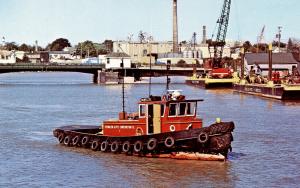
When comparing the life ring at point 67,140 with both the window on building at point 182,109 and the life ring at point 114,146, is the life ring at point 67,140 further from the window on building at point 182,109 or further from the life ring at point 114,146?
the window on building at point 182,109

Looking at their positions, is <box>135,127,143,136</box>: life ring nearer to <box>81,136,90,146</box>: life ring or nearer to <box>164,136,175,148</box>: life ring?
<box>164,136,175,148</box>: life ring

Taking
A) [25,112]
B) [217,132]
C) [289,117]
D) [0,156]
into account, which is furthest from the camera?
[25,112]

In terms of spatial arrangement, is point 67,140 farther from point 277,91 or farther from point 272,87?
point 272,87

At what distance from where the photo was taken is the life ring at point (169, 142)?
34.4 meters

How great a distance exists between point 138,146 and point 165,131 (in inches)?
63.9

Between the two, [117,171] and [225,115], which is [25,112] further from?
[117,171]

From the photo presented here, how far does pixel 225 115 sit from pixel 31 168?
33.0 metres

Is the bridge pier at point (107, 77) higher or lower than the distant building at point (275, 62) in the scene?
lower

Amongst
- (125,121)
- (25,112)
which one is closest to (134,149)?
(125,121)

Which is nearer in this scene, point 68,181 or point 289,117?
point 68,181

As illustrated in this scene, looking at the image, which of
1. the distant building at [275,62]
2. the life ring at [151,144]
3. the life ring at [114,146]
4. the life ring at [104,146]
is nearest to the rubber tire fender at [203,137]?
the life ring at [151,144]

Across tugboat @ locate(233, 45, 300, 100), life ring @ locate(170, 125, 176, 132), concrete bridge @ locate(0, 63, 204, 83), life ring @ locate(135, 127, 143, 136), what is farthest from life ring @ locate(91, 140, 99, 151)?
concrete bridge @ locate(0, 63, 204, 83)

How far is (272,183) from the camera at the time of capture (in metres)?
30.8

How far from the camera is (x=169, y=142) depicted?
3462 centimetres
